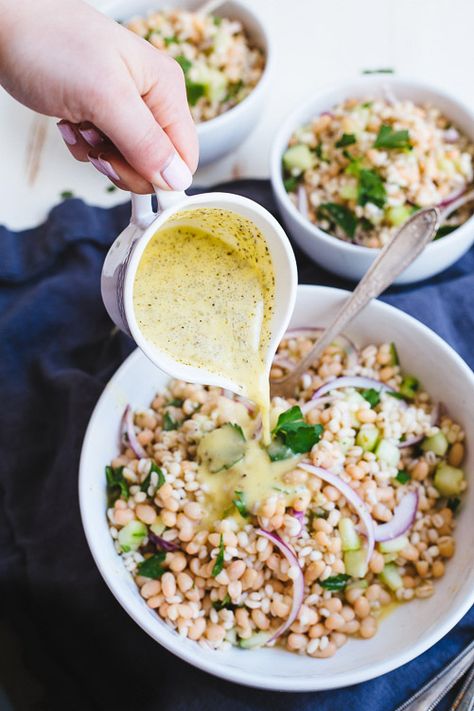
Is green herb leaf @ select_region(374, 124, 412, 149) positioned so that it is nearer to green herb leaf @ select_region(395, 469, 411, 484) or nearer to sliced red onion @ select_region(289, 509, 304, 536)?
green herb leaf @ select_region(395, 469, 411, 484)

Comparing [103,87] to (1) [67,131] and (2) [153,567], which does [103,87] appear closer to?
(1) [67,131]

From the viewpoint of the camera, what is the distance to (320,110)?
3.00 meters

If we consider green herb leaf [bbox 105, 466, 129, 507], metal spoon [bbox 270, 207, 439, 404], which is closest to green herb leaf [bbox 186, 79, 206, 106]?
metal spoon [bbox 270, 207, 439, 404]

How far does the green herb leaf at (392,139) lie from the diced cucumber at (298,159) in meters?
0.23

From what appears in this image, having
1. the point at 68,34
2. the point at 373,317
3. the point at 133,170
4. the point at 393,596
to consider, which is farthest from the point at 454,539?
the point at 68,34

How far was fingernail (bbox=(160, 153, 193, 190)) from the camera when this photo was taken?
1804 mm

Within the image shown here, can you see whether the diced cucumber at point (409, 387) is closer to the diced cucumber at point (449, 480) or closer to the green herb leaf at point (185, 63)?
the diced cucumber at point (449, 480)

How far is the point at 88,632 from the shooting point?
7.84ft

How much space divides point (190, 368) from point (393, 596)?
0.76 m

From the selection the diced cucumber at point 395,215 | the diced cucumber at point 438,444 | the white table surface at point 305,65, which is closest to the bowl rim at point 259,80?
the white table surface at point 305,65

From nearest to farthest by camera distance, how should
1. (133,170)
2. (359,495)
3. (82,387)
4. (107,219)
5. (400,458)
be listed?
(133,170) < (359,495) < (400,458) < (82,387) < (107,219)

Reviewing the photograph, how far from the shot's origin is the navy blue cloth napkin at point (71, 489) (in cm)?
222

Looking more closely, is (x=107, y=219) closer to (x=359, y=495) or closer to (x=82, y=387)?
(x=82, y=387)

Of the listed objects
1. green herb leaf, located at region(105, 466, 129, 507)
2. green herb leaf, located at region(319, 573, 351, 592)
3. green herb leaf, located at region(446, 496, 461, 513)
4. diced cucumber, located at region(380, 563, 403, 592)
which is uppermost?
green herb leaf, located at region(446, 496, 461, 513)
